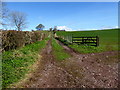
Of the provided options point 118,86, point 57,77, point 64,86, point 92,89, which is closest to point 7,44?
point 57,77

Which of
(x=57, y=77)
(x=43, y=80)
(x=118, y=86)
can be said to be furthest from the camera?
(x=57, y=77)

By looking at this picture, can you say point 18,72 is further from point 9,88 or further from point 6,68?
point 9,88

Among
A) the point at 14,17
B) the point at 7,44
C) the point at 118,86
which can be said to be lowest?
the point at 118,86

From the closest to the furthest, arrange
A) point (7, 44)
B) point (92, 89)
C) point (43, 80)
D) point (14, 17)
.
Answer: point (92, 89) → point (43, 80) → point (7, 44) → point (14, 17)

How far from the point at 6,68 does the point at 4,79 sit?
1015 millimetres

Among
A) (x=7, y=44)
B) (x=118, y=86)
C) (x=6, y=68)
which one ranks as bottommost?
(x=118, y=86)

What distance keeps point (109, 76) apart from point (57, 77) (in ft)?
9.42

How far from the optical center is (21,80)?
14.2 feet

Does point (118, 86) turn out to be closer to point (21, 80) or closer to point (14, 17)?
point (21, 80)

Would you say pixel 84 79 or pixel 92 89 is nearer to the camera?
pixel 92 89

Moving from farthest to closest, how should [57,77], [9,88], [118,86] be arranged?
[57,77] < [118,86] < [9,88]

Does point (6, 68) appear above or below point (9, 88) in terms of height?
above

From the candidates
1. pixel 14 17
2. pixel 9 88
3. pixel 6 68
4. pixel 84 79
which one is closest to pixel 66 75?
pixel 84 79

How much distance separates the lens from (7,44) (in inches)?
338
